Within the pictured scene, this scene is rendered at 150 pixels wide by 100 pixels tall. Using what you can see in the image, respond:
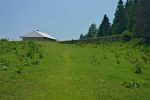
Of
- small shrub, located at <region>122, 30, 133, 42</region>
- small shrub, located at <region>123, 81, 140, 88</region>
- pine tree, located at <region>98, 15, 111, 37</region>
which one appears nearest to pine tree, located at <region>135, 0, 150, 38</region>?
small shrub, located at <region>122, 30, 133, 42</region>

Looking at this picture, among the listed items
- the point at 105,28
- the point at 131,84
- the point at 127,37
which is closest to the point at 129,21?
the point at 127,37

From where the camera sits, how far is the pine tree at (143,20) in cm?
6781

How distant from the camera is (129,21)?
85188 millimetres

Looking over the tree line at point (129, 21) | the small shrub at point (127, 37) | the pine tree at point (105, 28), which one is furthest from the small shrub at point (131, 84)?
the pine tree at point (105, 28)

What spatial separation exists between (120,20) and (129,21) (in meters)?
15.7

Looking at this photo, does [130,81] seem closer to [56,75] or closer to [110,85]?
[110,85]

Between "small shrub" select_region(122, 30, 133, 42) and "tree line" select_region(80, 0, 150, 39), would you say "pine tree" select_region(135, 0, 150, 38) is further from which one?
"small shrub" select_region(122, 30, 133, 42)


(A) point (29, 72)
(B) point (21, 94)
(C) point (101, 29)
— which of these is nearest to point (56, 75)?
(A) point (29, 72)

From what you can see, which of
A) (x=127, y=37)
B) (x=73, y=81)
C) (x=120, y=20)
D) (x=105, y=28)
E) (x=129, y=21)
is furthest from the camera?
(x=105, y=28)

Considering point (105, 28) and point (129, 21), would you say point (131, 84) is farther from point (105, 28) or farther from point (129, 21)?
point (105, 28)

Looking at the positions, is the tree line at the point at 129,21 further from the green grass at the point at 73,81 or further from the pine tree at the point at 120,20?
the green grass at the point at 73,81

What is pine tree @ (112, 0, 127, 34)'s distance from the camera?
9976 centimetres

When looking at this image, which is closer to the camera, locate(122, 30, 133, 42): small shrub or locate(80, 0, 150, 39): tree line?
locate(80, 0, 150, 39): tree line

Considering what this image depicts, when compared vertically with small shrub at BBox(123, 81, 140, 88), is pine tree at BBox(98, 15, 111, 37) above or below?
above
